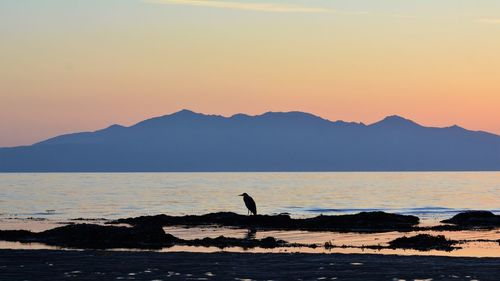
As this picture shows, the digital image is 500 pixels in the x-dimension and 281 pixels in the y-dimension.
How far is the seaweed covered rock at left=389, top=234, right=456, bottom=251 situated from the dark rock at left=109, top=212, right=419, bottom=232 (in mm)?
13728

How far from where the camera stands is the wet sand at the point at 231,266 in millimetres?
34250

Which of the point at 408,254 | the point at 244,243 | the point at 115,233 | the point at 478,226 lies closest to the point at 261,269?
the point at 408,254

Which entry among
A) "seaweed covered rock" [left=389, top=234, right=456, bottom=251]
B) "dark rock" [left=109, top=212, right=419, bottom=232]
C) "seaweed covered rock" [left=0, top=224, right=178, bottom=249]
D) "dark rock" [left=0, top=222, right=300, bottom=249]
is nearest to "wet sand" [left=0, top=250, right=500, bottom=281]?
"dark rock" [left=0, top=222, right=300, bottom=249]

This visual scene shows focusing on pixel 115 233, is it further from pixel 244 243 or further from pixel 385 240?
pixel 385 240

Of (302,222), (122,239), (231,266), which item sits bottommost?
(231,266)

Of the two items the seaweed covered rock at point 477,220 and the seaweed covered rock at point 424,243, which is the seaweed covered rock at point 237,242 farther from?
the seaweed covered rock at point 477,220

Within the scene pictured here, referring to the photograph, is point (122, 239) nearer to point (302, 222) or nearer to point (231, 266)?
point (231, 266)

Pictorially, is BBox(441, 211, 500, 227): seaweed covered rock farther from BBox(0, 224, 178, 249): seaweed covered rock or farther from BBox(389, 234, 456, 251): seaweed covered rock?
BBox(0, 224, 178, 249): seaweed covered rock

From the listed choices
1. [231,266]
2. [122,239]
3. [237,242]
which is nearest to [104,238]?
[122,239]

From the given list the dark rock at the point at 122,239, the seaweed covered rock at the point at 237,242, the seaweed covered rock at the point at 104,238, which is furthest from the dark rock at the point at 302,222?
the seaweed covered rock at the point at 104,238

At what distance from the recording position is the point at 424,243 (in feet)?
162

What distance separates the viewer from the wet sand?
112ft

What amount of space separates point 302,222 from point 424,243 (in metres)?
19.6

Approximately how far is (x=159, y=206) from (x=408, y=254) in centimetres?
7241
